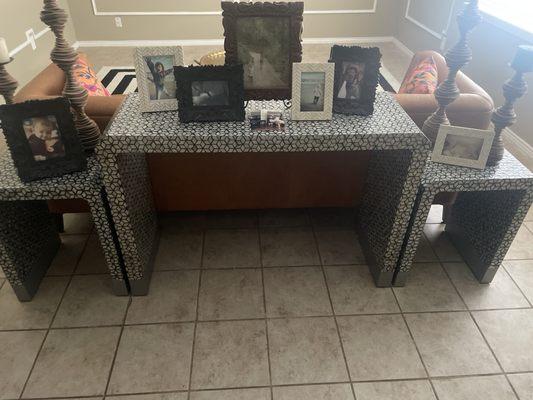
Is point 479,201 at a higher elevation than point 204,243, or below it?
higher

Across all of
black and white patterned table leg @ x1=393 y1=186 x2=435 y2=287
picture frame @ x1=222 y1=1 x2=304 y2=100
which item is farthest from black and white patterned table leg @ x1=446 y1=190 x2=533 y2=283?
picture frame @ x1=222 y1=1 x2=304 y2=100

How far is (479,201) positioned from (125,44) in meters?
4.70

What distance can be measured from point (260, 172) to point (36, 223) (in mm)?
1112

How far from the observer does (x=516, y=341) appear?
1742 millimetres

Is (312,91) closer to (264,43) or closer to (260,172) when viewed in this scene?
(264,43)

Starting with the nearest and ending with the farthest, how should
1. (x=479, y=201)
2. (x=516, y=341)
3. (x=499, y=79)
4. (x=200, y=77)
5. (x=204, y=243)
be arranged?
(x=200, y=77) < (x=516, y=341) < (x=479, y=201) < (x=204, y=243) < (x=499, y=79)

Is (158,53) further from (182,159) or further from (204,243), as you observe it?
(204,243)

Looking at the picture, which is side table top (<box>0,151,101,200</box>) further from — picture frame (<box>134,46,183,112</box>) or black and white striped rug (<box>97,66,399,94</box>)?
black and white striped rug (<box>97,66,399,94</box>)

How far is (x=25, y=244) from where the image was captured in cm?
187

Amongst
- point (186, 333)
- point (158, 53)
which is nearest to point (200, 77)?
point (158, 53)

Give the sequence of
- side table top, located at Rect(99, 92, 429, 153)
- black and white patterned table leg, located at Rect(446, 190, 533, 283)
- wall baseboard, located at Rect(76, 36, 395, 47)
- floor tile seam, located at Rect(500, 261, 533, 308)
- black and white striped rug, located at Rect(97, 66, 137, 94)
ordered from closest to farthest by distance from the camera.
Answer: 1. side table top, located at Rect(99, 92, 429, 153)
2. black and white patterned table leg, located at Rect(446, 190, 533, 283)
3. floor tile seam, located at Rect(500, 261, 533, 308)
4. black and white striped rug, located at Rect(97, 66, 137, 94)
5. wall baseboard, located at Rect(76, 36, 395, 47)

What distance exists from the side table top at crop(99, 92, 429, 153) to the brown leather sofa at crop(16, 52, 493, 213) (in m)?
0.46

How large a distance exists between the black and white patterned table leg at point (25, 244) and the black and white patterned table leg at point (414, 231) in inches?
67.4

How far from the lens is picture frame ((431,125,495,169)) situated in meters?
1.69
